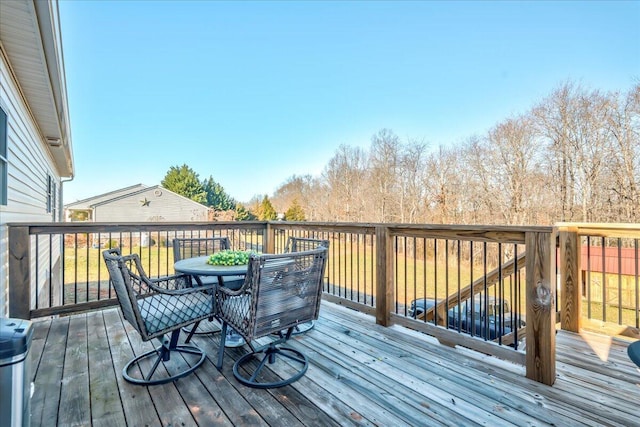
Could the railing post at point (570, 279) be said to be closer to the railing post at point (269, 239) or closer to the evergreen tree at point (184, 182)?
the railing post at point (269, 239)

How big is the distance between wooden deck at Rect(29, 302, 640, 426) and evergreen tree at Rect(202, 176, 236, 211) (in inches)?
1275

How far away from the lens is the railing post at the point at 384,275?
3.11 m

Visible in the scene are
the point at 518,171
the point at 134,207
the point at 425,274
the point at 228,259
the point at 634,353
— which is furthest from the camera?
the point at 134,207

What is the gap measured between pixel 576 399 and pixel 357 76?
45.4 feet

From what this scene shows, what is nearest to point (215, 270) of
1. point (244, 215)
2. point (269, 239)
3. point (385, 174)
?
point (269, 239)

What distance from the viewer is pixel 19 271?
3098mm

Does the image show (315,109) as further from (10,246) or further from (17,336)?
(17,336)

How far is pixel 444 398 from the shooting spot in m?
1.88

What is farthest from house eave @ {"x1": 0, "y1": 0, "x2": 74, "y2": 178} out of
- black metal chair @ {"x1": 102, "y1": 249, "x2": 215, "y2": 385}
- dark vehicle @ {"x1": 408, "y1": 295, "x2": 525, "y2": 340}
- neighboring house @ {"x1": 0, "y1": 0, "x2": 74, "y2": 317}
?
dark vehicle @ {"x1": 408, "y1": 295, "x2": 525, "y2": 340}

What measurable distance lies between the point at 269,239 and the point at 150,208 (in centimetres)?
1780

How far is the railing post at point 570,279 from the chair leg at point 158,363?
3451 millimetres

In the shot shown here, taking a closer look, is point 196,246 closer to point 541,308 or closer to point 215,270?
point 215,270

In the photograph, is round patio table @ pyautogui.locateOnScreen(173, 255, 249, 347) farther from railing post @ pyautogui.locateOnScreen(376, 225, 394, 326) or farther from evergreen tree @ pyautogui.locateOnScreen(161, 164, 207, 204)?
evergreen tree @ pyautogui.locateOnScreen(161, 164, 207, 204)

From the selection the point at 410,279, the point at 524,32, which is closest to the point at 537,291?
the point at 410,279
